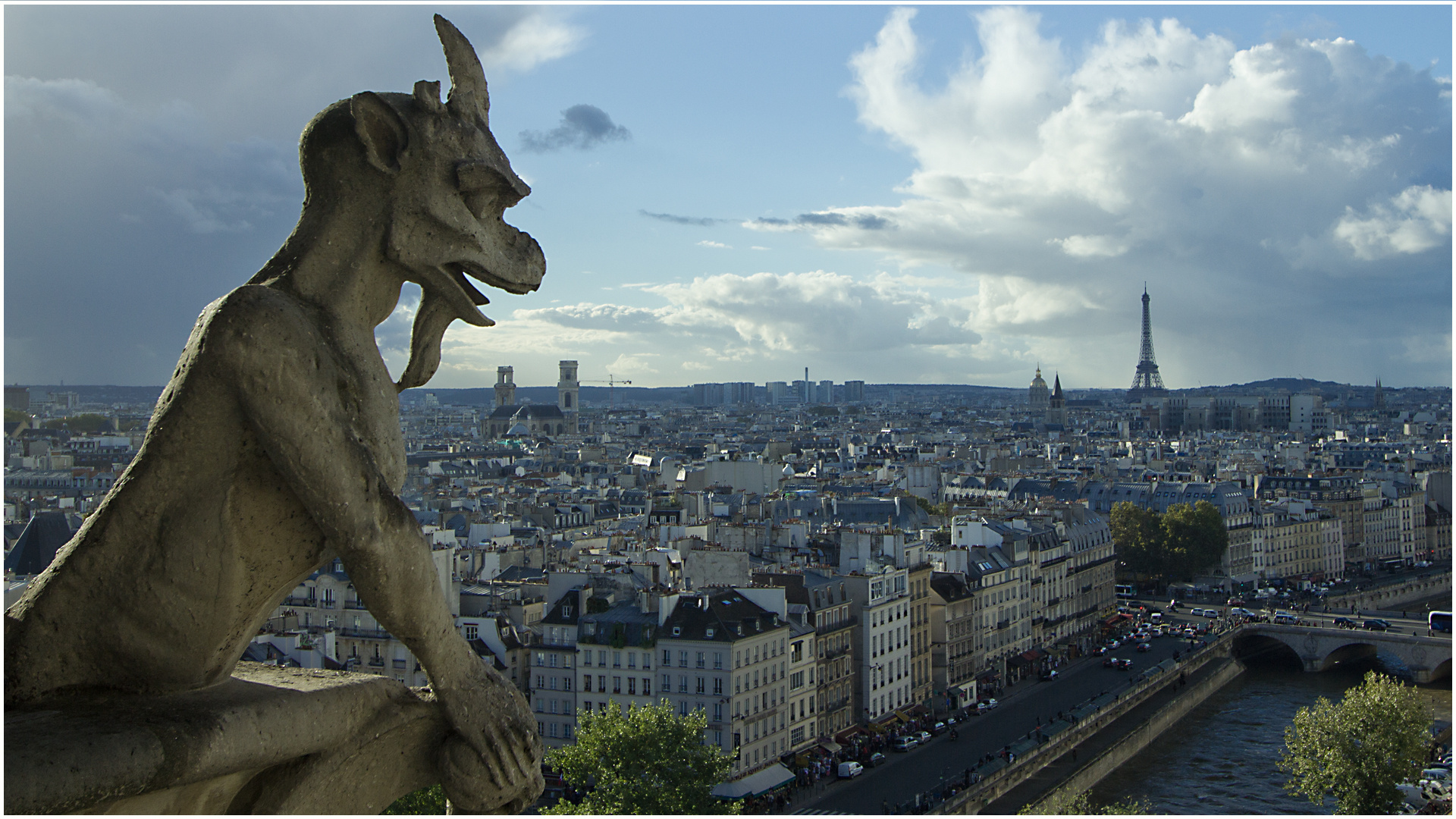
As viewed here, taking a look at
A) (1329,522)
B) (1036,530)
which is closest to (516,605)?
(1036,530)

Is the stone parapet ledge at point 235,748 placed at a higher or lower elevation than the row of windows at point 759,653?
higher

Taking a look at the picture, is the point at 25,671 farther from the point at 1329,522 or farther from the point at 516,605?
the point at 1329,522

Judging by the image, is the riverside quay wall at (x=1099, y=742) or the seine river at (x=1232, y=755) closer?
the riverside quay wall at (x=1099, y=742)

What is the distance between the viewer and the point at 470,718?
3256mm

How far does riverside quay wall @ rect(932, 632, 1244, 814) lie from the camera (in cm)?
2605

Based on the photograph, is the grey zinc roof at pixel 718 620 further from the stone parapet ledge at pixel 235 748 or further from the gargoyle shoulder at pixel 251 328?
the gargoyle shoulder at pixel 251 328

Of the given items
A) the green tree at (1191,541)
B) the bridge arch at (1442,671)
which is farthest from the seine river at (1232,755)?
the green tree at (1191,541)

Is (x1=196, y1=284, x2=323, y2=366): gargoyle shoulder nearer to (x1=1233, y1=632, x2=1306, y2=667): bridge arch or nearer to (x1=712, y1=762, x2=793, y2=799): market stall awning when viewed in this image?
(x1=712, y1=762, x2=793, y2=799): market stall awning

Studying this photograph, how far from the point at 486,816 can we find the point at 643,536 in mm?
44454

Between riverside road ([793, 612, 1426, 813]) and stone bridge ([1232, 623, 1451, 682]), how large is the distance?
259cm

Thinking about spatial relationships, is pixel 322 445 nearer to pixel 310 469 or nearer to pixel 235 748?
pixel 310 469

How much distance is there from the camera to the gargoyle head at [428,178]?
310 cm

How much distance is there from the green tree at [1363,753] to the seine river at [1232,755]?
219 centimetres

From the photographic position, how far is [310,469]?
2.87 m
